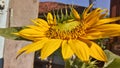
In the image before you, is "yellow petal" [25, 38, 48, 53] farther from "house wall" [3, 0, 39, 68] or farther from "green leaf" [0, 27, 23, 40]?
"house wall" [3, 0, 39, 68]

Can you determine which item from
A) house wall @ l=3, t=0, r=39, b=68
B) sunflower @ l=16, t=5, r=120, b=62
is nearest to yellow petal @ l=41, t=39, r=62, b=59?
sunflower @ l=16, t=5, r=120, b=62

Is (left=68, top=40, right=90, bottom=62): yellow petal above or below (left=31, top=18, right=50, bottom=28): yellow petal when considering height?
below

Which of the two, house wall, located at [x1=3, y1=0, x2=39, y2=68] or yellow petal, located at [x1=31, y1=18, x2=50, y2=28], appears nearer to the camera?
yellow petal, located at [x1=31, y1=18, x2=50, y2=28]

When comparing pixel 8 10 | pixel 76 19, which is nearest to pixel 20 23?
pixel 8 10

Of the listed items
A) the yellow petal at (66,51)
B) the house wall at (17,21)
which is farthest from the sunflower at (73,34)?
the house wall at (17,21)

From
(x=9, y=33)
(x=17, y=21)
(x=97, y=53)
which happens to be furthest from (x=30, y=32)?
(x=17, y=21)

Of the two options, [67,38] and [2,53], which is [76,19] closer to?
[67,38]

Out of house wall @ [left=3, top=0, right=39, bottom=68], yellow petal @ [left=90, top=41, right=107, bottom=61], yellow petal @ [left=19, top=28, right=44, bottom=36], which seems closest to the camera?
yellow petal @ [left=90, top=41, right=107, bottom=61]
